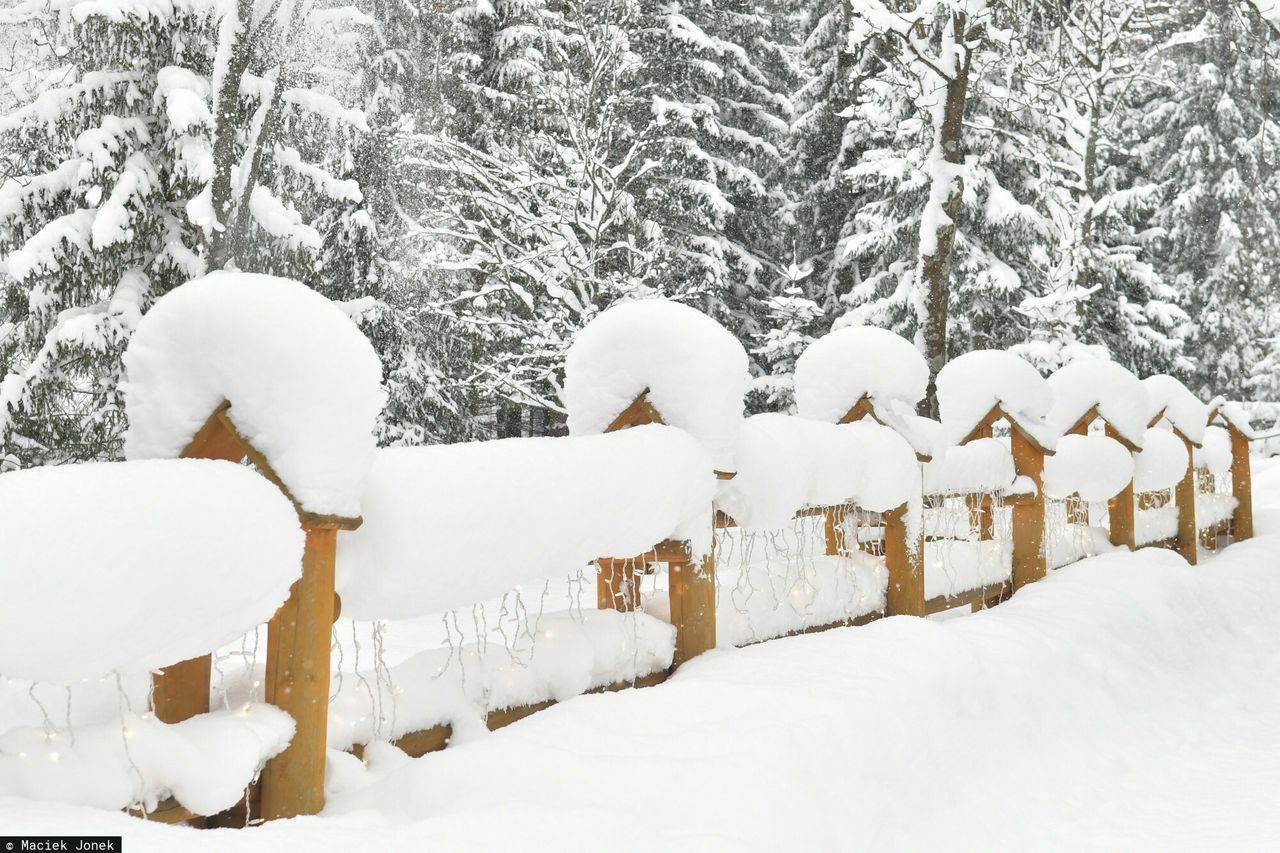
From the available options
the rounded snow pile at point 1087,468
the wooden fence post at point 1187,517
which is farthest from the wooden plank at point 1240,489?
the rounded snow pile at point 1087,468

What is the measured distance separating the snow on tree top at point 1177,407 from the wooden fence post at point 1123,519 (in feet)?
2.91

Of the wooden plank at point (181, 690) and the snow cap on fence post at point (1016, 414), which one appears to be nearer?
the wooden plank at point (181, 690)

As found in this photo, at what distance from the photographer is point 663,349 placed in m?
3.53

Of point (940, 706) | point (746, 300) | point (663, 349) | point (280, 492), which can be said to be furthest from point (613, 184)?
point (746, 300)

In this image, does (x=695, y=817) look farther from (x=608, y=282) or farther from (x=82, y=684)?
(x=608, y=282)

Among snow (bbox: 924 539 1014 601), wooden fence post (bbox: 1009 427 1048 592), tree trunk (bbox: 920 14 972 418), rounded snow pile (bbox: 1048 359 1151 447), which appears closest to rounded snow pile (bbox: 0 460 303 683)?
A: snow (bbox: 924 539 1014 601)

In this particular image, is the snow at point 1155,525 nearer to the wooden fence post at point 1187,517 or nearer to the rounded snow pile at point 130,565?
the wooden fence post at point 1187,517

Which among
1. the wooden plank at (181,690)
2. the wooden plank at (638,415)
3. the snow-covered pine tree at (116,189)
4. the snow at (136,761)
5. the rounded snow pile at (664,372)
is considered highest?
the snow-covered pine tree at (116,189)

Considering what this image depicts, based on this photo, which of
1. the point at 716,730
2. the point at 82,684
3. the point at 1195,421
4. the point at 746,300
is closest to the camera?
the point at 82,684

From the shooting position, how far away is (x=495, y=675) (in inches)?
117

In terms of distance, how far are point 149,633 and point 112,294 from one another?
8731 mm

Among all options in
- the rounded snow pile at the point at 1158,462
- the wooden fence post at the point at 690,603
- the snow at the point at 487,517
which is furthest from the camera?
the rounded snow pile at the point at 1158,462

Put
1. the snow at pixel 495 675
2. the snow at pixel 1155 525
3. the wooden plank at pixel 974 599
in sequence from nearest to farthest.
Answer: the snow at pixel 495 675 < the wooden plank at pixel 974 599 < the snow at pixel 1155 525

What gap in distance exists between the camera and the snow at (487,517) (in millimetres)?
2447
